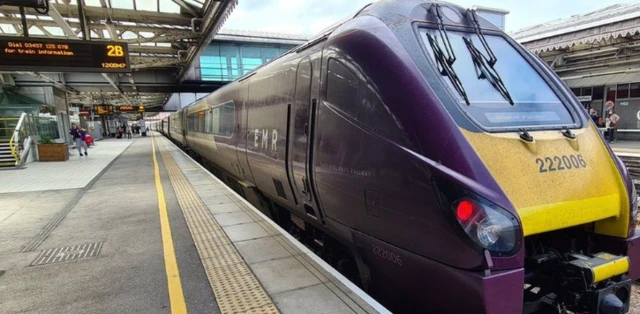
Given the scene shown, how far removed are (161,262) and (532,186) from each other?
342 centimetres

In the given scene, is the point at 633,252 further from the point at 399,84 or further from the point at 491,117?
the point at 399,84

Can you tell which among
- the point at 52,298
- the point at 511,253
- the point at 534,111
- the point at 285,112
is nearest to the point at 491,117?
the point at 534,111

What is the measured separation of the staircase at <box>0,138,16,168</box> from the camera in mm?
14044

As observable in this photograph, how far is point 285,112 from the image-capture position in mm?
4012

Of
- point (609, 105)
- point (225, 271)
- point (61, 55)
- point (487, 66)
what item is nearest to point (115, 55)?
point (61, 55)

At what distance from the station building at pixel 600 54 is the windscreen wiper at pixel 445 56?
9678 millimetres

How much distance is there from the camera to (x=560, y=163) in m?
2.42

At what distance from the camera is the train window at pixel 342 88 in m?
2.74

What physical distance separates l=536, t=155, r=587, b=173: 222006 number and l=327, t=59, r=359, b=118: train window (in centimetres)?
130

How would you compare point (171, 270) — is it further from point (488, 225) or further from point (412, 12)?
point (412, 12)

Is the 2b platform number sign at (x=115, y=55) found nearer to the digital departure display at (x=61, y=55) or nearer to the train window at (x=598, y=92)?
the digital departure display at (x=61, y=55)

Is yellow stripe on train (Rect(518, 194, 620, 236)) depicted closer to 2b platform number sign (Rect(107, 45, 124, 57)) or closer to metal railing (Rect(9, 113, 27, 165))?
2b platform number sign (Rect(107, 45, 124, 57))

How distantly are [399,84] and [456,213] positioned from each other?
92 cm

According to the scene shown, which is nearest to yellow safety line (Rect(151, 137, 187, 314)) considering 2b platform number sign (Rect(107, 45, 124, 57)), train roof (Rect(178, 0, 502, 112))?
train roof (Rect(178, 0, 502, 112))
